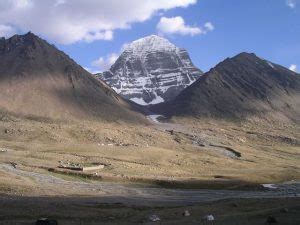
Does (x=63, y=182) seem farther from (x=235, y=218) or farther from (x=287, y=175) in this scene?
(x=287, y=175)

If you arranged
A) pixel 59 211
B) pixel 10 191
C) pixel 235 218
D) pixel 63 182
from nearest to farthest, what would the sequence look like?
pixel 235 218 → pixel 59 211 → pixel 10 191 → pixel 63 182

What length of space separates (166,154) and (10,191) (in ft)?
385

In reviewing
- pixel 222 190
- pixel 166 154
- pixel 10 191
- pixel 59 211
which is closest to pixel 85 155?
pixel 166 154

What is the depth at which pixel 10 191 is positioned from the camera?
259 ft

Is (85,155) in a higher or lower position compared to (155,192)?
higher

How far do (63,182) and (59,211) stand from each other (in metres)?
52.7

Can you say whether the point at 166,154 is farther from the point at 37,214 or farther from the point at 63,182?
the point at 37,214

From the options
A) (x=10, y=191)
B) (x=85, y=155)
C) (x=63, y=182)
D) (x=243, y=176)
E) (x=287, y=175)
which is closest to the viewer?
(x=10, y=191)

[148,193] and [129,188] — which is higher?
[129,188]

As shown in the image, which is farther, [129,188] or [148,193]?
[129,188]

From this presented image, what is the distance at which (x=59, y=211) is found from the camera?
5431cm

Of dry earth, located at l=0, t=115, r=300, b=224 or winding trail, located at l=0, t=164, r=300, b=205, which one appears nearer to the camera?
dry earth, located at l=0, t=115, r=300, b=224

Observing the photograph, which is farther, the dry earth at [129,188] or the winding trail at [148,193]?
the winding trail at [148,193]

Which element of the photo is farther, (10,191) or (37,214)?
(10,191)
